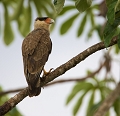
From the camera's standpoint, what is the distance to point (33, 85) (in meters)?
3.80

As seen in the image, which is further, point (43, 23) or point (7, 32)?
point (7, 32)

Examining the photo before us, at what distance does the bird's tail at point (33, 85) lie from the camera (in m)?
3.74

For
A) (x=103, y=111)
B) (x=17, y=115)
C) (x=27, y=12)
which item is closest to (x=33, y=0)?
(x=27, y=12)

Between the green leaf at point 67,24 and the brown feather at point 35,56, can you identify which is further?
the green leaf at point 67,24

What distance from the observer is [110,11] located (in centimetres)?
325

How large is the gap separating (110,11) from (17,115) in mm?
3745

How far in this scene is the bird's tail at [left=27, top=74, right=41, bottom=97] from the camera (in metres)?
3.74

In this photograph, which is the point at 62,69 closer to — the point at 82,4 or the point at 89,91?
the point at 82,4

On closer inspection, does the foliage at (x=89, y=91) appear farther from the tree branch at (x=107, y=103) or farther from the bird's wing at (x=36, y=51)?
the bird's wing at (x=36, y=51)

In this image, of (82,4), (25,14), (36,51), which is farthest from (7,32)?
(82,4)

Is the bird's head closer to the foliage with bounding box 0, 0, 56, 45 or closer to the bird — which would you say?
the bird

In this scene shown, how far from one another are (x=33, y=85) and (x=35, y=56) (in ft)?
1.31

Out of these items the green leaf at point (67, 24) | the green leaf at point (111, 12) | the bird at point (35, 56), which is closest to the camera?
the green leaf at point (111, 12)

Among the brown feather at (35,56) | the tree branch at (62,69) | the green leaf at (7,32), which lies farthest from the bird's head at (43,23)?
the green leaf at (7,32)
